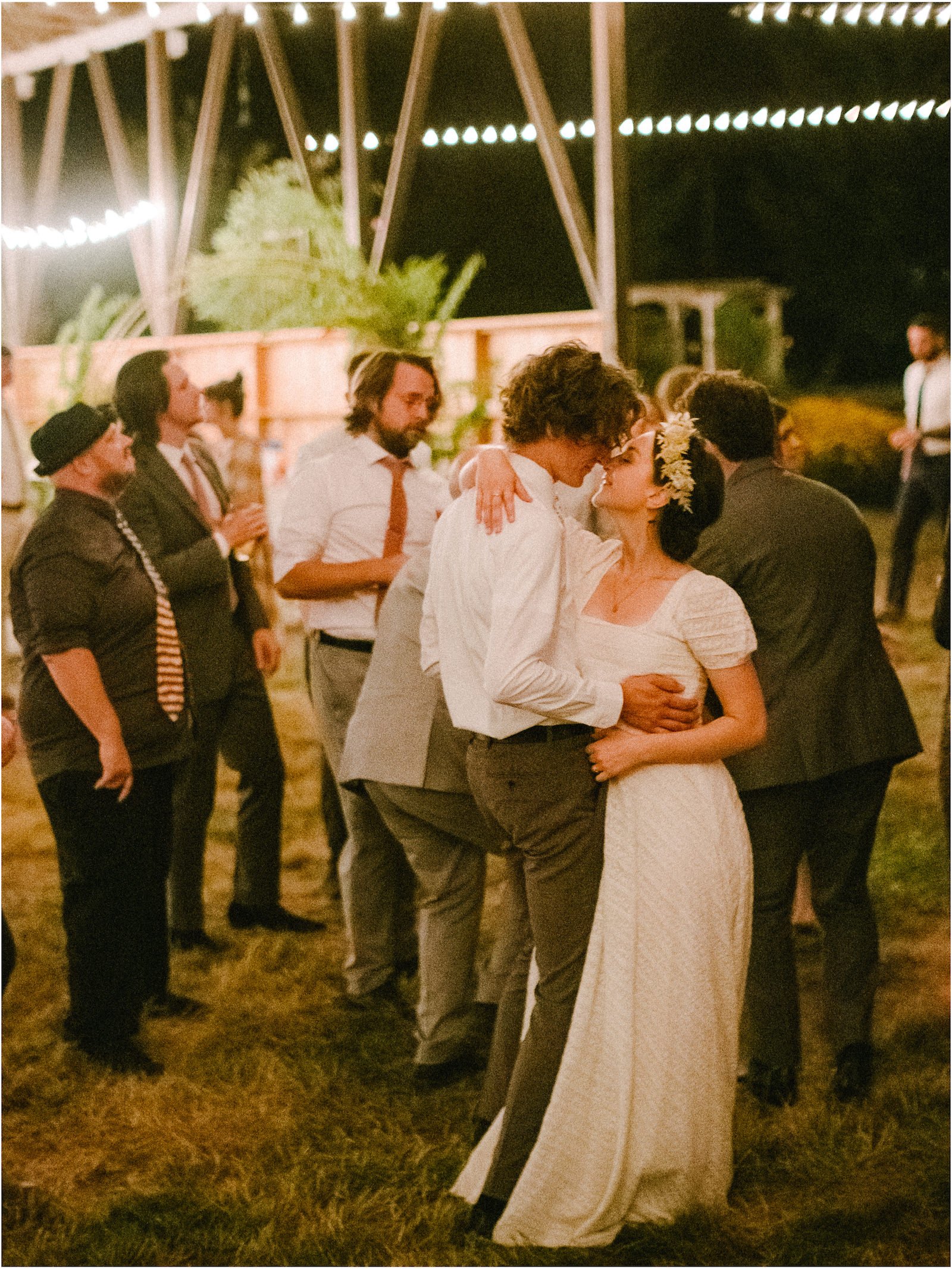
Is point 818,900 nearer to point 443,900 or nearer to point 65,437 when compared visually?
point 443,900

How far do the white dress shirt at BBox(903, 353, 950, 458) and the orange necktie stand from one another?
472 cm

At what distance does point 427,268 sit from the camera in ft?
23.2

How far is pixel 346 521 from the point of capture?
11.7 ft

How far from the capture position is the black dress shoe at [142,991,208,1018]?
3625 millimetres

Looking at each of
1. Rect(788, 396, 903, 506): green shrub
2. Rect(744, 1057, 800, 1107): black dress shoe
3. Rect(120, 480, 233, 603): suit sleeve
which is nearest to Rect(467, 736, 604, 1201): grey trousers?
Rect(744, 1057, 800, 1107): black dress shoe

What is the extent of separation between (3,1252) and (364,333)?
5429mm

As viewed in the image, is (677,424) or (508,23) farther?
(508,23)

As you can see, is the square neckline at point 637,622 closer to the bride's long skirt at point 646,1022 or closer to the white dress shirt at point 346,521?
the bride's long skirt at point 646,1022

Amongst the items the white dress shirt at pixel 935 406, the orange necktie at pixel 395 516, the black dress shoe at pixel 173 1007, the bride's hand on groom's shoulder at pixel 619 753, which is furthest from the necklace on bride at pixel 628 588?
the white dress shirt at pixel 935 406

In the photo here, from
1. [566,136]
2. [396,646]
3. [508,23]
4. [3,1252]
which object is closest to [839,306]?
[566,136]

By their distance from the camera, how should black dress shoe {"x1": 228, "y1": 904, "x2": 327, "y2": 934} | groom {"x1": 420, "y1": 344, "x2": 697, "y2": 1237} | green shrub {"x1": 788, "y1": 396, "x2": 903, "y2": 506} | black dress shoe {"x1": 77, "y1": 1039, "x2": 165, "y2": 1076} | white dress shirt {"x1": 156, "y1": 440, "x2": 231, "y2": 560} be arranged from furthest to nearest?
green shrub {"x1": 788, "y1": 396, "x2": 903, "y2": 506}
black dress shoe {"x1": 228, "y1": 904, "x2": 327, "y2": 934}
white dress shirt {"x1": 156, "y1": 440, "x2": 231, "y2": 560}
black dress shoe {"x1": 77, "y1": 1039, "x2": 165, "y2": 1076}
groom {"x1": 420, "y1": 344, "x2": 697, "y2": 1237}

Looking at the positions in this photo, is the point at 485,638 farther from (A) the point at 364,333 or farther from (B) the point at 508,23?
(B) the point at 508,23

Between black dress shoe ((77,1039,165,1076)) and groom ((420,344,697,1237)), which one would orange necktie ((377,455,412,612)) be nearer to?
groom ((420,344,697,1237))

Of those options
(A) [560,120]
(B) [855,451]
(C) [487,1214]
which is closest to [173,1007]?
(C) [487,1214]
